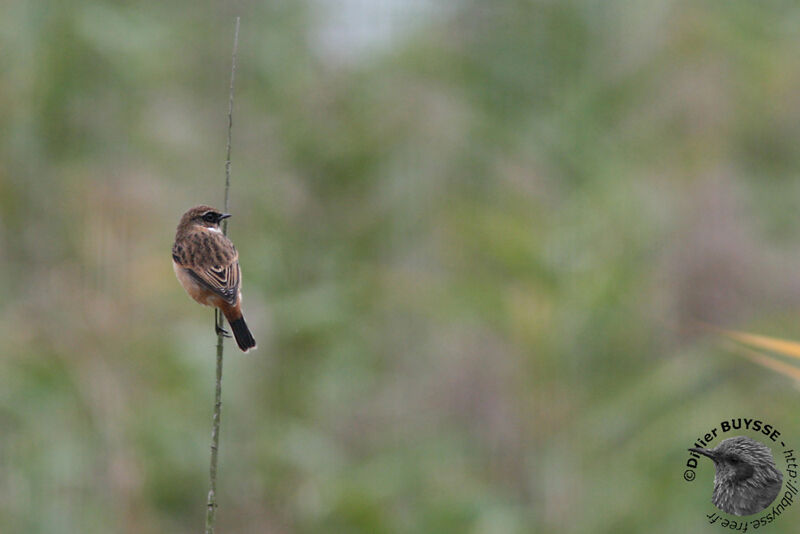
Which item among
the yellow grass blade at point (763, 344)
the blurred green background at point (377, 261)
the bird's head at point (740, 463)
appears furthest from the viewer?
the blurred green background at point (377, 261)

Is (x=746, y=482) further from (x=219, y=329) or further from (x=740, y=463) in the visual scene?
(x=219, y=329)

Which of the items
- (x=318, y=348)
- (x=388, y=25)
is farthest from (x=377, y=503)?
(x=388, y=25)

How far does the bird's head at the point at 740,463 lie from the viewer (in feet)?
3.87

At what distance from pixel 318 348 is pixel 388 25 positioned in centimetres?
160

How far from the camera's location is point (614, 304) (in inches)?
125

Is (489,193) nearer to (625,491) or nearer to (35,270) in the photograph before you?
(625,491)

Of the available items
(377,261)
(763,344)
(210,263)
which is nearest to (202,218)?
(210,263)

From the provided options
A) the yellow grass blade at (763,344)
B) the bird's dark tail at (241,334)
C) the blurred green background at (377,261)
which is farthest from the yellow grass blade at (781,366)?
the blurred green background at (377,261)

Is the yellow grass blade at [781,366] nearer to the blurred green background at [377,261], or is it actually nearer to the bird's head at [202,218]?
the bird's head at [202,218]

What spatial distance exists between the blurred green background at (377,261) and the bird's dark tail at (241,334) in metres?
1.92

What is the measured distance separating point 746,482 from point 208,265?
2.41 ft

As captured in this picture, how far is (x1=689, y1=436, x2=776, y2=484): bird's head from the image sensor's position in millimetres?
1179

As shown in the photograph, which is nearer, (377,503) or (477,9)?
(377,503)

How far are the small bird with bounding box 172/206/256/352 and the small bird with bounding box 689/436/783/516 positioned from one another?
2.03ft
